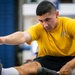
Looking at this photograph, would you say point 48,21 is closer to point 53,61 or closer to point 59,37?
point 59,37

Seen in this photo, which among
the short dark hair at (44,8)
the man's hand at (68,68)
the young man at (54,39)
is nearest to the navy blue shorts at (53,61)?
the young man at (54,39)

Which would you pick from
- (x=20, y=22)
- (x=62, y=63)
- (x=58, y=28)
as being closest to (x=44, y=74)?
(x=62, y=63)

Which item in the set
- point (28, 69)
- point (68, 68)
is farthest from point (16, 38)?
point (68, 68)

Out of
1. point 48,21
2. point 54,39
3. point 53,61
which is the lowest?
point 53,61

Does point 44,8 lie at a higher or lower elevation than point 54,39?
higher

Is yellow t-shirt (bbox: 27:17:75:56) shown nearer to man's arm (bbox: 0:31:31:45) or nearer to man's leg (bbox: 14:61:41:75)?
man's arm (bbox: 0:31:31:45)

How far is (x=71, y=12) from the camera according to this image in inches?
186

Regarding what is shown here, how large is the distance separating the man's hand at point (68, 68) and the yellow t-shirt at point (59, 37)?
0.15 meters

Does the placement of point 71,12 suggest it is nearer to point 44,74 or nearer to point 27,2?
point 27,2

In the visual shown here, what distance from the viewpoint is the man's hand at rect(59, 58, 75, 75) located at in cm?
161

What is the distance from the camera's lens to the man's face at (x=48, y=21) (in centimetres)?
165

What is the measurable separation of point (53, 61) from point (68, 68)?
0.18m

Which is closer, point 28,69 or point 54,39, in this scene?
point 28,69

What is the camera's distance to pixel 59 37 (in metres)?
1.77
